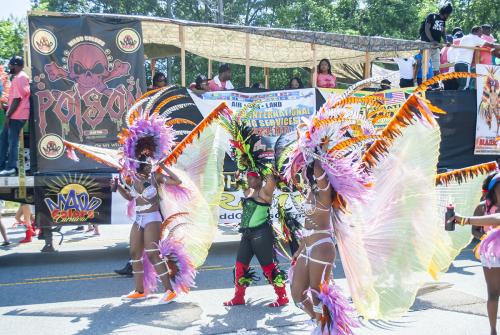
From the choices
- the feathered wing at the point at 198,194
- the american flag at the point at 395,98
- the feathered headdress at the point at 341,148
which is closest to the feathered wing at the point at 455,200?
the feathered headdress at the point at 341,148

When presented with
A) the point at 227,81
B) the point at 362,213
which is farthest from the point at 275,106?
the point at 362,213

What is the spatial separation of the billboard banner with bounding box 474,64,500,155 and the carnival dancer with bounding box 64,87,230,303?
6.01m

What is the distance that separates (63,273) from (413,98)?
218 inches

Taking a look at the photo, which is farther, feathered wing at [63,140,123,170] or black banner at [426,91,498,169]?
black banner at [426,91,498,169]

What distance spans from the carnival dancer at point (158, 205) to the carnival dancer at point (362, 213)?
7.13ft

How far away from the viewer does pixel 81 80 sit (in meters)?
8.38

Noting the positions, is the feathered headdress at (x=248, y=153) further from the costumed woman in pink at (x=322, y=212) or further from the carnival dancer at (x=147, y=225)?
the costumed woman in pink at (x=322, y=212)

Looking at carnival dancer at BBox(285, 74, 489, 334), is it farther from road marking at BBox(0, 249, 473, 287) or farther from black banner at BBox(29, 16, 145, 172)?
black banner at BBox(29, 16, 145, 172)

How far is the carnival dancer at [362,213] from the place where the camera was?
4.55 metres

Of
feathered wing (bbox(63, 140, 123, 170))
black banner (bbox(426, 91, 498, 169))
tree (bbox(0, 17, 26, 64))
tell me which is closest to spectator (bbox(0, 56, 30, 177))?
feathered wing (bbox(63, 140, 123, 170))

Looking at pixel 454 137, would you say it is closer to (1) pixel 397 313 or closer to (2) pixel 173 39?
(2) pixel 173 39

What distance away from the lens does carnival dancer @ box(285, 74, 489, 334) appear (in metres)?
4.55

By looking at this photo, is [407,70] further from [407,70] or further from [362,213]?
[362,213]

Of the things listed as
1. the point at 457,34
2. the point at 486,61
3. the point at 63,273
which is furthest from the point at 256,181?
the point at 457,34
